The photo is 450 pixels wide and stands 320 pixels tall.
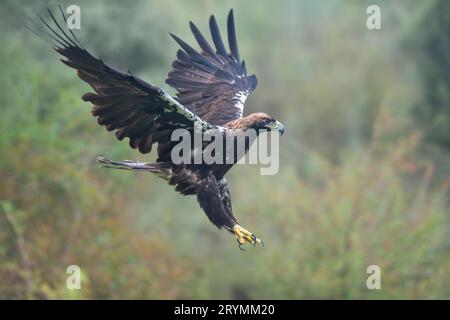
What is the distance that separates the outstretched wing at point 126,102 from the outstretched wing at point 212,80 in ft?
4.29

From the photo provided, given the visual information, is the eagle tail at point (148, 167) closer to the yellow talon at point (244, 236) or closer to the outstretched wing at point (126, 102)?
the outstretched wing at point (126, 102)

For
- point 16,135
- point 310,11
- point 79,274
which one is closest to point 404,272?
point 79,274

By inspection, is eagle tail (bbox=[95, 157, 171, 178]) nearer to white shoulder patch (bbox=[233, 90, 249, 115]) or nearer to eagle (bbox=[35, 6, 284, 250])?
eagle (bbox=[35, 6, 284, 250])

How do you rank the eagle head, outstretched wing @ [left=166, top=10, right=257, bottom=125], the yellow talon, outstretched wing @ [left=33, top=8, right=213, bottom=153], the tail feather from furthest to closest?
1. outstretched wing @ [left=166, top=10, right=257, bottom=125]
2. the eagle head
3. the tail feather
4. the yellow talon
5. outstretched wing @ [left=33, top=8, right=213, bottom=153]

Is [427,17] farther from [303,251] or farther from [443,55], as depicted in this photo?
[303,251]

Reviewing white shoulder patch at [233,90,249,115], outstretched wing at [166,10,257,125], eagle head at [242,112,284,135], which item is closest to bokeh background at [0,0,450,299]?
outstretched wing at [166,10,257,125]

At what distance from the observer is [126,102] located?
32.7 feet

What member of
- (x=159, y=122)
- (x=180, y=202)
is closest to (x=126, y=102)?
(x=159, y=122)

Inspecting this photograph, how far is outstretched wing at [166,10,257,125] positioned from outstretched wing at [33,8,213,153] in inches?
51.5

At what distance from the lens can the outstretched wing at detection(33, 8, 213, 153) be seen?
9.46 meters

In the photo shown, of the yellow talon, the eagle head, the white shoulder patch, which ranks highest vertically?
the white shoulder patch

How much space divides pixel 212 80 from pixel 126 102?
2.30m

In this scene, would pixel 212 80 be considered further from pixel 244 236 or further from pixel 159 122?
pixel 244 236

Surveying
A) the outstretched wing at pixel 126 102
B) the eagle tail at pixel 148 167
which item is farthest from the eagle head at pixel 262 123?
the eagle tail at pixel 148 167
